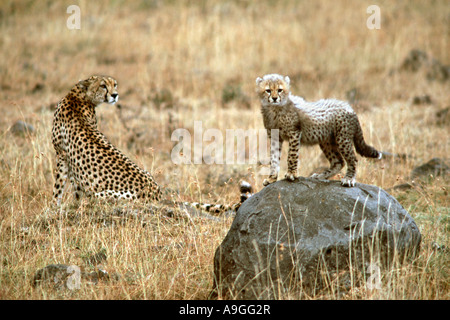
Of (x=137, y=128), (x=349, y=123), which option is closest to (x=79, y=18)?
(x=137, y=128)

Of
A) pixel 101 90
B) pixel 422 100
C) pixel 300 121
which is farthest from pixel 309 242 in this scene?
pixel 422 100

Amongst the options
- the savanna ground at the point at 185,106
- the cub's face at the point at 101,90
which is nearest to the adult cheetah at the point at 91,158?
the cub's face at the point at 101,90

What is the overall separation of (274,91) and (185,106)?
21.0ft

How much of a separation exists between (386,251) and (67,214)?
111 inches

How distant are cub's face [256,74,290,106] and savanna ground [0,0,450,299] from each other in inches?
47.4

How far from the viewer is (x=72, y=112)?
573 cm

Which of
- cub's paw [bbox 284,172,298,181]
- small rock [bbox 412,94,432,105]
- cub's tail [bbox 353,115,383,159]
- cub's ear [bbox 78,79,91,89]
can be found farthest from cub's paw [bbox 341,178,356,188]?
small rock [bbox 412,94,432,105]

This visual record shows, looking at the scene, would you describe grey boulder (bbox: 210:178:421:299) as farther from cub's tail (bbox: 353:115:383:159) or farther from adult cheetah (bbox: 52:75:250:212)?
adult cheetah (bbox: 52:75:250:212)

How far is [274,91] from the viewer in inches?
165

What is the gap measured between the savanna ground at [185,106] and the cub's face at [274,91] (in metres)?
1.20

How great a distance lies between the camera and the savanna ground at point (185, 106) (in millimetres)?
4348

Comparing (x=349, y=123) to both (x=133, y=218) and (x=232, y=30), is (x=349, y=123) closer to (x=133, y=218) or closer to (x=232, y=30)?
(x=133, y=218)

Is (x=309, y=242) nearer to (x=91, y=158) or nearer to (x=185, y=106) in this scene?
(x=91, y=158)

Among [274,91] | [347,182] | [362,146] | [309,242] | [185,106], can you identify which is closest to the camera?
[309,242]
